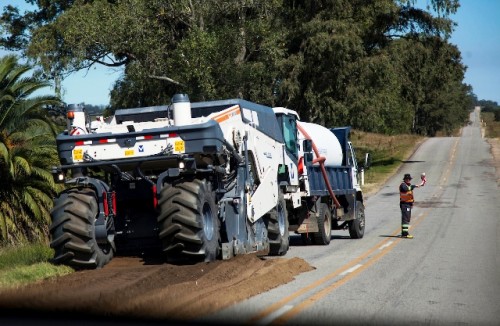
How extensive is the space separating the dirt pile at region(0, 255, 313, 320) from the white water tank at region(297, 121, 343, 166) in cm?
721

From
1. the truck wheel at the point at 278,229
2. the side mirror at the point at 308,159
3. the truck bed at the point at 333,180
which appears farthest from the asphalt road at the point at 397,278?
the side mirror at the point at 308,159

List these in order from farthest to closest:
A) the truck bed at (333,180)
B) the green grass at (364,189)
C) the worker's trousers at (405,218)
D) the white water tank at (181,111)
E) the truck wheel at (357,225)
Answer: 1. the truck wheel at (357,225)
2. the worker's trousers at (405,218)
3. the truck bed at (333,180)
4. the white water tank at (181,111)
5. the green grass at (364,189)

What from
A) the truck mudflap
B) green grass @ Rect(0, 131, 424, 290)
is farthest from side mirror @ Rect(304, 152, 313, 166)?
green grass @ Rect(0, 131, 424, 290)

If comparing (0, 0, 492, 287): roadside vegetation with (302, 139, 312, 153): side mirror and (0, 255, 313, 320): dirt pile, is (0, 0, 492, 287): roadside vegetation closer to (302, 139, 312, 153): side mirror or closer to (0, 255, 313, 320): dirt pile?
(302, 139, 312, 153): side mirror

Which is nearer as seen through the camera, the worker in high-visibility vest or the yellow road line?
the yellow road line

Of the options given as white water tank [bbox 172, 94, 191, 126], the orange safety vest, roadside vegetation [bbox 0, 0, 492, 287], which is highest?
roadside vegetation [bbox 0, 0, 492, 287]

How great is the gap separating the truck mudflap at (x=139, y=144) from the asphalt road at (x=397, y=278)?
9.14 feet

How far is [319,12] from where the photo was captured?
4528cm

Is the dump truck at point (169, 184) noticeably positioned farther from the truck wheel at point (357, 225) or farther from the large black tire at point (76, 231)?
the truck wheel at point (357, 225)

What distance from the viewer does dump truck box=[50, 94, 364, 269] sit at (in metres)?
13.4

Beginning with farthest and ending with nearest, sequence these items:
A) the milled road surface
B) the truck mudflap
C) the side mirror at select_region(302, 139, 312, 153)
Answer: the side mirror at select_region(302, 139, 312, 153) → the truck mudflap → the milled road surface

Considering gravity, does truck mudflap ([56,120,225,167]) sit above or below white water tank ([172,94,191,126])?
below

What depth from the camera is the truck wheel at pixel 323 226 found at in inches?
823

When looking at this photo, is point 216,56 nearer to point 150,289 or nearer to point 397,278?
point 397,278
